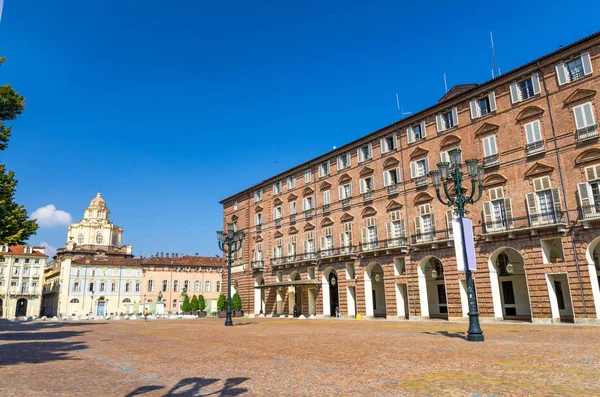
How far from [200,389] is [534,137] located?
25669mm

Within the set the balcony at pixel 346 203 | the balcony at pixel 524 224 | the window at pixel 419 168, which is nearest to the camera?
the balcony at pixel 524 224

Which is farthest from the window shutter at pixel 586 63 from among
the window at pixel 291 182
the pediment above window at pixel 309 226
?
the window at pixel 291 182

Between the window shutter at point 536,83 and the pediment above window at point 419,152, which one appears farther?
the pediment above window at point 419,152

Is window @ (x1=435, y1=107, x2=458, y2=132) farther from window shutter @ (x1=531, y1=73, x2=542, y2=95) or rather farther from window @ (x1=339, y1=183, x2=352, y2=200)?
window @ (x1=339, y1=183, x2=352, y2=200)

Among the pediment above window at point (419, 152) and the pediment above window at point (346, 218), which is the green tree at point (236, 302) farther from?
the pediment above window at point (419, 152)

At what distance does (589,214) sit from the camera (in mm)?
23312

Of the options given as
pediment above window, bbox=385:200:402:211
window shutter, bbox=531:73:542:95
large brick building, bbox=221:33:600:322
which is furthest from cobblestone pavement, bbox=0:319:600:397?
pediment above window, bbox=385:200:402:211

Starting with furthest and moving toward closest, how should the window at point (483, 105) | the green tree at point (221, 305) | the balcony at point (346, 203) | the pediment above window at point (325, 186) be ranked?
the green tree at point (221, 305) → the pediment above window at point (325, 186) → the balcony at point (346, 203) → the window at point (483, 105)

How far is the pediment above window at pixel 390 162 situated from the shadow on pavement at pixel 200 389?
93.2 feet

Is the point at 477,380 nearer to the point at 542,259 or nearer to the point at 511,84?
the point at 542,259

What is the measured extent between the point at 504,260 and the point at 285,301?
2280 cm

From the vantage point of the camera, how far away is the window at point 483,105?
1126 inches

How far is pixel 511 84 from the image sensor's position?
27.6 m

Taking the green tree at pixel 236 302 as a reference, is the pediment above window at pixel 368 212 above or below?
above
